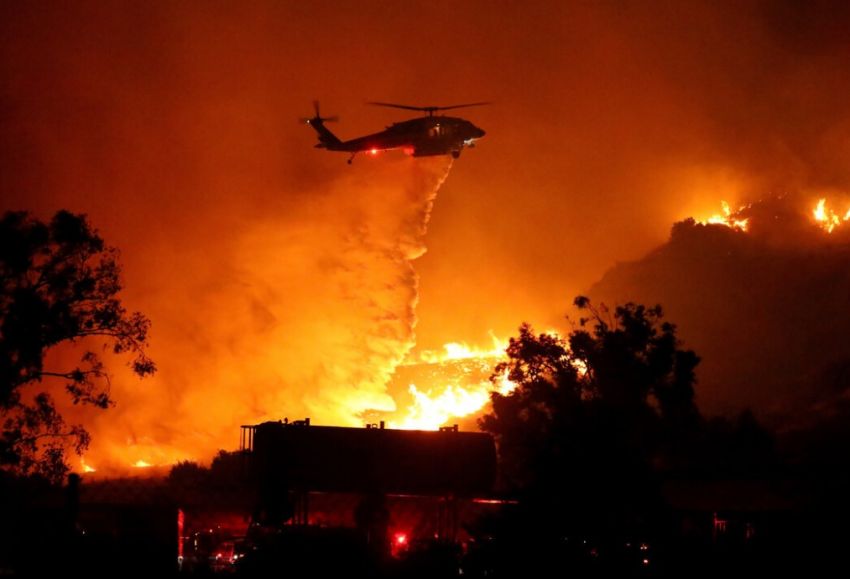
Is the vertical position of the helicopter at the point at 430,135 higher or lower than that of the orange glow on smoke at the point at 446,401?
higher

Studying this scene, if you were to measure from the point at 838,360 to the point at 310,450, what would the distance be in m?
71.8

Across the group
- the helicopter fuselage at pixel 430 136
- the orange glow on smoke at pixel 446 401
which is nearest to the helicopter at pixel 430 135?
the helicopter fuselage at pixel 430 136

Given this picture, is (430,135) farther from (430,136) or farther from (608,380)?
(608,380)

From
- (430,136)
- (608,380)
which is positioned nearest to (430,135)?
(430,136)

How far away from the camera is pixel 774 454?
69125 mm

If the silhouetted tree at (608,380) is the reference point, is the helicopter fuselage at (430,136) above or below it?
above

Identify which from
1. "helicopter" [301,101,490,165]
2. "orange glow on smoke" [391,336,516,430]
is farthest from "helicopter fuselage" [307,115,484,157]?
"orange glow on smoke" [391,336,516,430]

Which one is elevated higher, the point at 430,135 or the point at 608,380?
the point at 430,135

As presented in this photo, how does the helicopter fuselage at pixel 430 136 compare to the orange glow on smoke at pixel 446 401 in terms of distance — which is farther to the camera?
the orange glow on smoke at pixel 446 401

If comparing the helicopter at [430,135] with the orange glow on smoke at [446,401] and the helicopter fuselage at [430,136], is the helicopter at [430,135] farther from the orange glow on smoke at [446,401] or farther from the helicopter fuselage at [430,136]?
the orange glow on smoke at [446,401]

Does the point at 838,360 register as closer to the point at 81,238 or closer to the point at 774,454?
the point at 774,454

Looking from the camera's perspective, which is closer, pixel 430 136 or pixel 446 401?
pixel 430 136

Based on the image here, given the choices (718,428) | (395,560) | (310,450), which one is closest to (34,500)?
(310,450)

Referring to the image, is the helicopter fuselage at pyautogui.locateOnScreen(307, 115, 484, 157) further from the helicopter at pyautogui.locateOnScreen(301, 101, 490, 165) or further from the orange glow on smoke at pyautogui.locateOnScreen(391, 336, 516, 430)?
the orange glow on smoke at pyautogui.locateOnScreen(391, 336, 516, 430)
